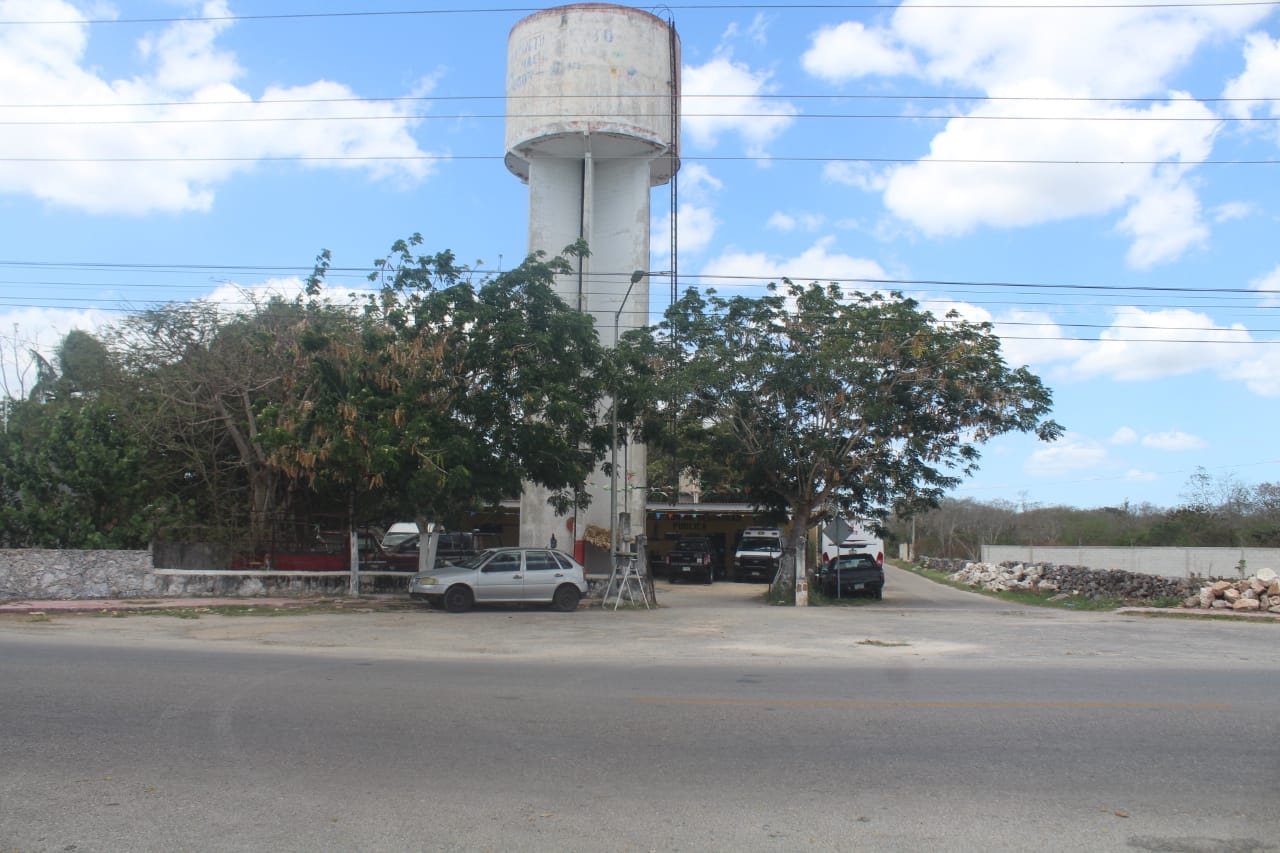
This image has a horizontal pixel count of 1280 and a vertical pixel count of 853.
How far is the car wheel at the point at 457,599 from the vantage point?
22.1 m

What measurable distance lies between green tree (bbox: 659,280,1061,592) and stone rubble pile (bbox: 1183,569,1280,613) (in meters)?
5.84

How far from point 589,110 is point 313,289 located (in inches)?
591

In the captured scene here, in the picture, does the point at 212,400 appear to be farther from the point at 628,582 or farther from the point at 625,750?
the point at 625,750

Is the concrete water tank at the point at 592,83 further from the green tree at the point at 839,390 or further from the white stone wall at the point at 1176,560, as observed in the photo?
the white stone wall at the point at 1176,560

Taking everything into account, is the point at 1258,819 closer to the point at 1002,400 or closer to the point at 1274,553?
the point at 1002,400

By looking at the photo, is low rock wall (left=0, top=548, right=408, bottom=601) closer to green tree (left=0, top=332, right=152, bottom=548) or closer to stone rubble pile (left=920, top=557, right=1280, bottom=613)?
green tree (left=0, top=332, right=152, bottom=548)

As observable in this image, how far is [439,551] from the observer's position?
3459 centimetres

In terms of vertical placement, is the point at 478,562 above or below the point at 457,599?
above

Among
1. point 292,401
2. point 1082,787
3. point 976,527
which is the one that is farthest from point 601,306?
point 976,527

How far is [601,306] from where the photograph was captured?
36188mm

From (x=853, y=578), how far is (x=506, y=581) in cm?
1415

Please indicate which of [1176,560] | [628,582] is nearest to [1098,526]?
[1176,560]

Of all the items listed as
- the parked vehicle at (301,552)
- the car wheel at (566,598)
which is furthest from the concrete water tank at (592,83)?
the car wheel at (566,598)

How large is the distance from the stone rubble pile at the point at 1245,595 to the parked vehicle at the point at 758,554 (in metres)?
16.2
